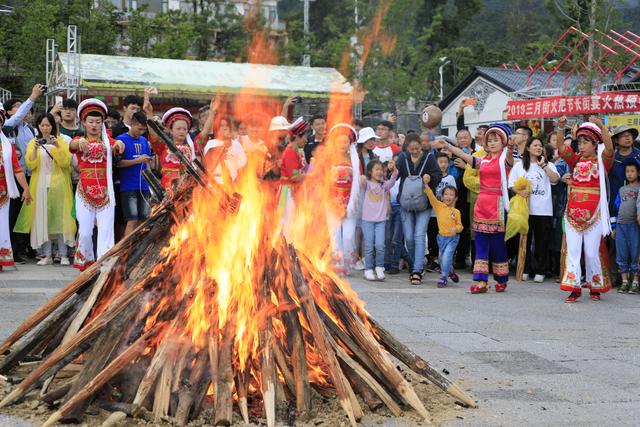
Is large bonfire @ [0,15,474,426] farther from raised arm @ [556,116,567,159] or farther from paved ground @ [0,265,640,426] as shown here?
raised arm @ [556,116,567,159]

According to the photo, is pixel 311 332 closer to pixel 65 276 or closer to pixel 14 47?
pixel 65 276

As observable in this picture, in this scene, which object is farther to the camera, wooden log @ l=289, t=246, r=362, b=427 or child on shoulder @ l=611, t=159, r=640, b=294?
child on shoulder @ l=611, t=159, r=640, b=294

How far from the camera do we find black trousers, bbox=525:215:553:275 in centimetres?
1107

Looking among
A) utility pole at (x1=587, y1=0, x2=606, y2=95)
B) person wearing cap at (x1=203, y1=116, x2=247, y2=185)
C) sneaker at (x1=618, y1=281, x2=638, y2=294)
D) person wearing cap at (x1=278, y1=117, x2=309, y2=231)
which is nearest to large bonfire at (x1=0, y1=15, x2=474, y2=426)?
person wearing cap at (x1=203, y1=116, x2=247, y2=185)

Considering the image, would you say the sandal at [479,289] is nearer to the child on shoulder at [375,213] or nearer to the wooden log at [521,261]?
the child on shoulder at [375,213]

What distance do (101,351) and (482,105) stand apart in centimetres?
3398

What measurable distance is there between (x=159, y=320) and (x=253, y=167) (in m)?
1.25

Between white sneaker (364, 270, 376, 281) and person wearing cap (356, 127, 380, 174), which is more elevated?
person wearing cap (356, 127, 380, 174)

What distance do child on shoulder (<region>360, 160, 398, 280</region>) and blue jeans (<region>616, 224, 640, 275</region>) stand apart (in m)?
2.98

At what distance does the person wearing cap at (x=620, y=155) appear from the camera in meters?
10.1

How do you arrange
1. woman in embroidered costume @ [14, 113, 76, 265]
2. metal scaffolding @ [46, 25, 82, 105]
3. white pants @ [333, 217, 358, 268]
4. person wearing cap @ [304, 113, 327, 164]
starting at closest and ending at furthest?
1. woman in embroidered costume @ [14, 113, 76, 265]
2. white pants @ [333, 217, 358, 268]
3. person wearing cap @ [304, 113, 327, 164]
4. metal scaffolding @ [46, 25, 82, 105]

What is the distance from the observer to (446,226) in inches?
410

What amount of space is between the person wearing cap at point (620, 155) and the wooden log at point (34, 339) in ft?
24.3

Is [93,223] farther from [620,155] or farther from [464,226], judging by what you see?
[620,155]
